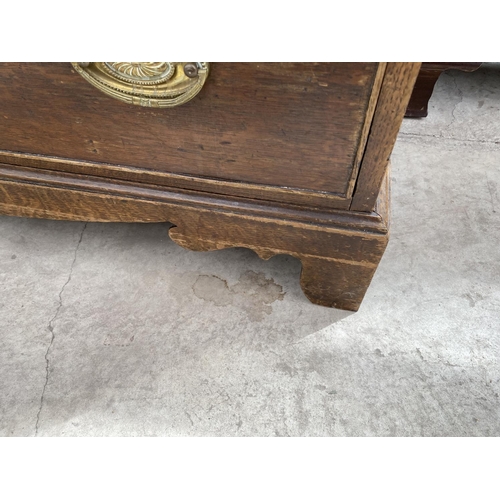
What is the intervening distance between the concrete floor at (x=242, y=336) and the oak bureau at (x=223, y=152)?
18 cm

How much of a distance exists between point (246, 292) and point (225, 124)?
61 centimetres

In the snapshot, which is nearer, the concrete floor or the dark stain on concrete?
the concrete floor

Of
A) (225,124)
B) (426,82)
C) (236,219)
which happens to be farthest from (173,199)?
(426,82)

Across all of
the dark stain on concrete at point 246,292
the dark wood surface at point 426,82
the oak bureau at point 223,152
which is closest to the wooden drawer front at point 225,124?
the oak bureau at point 223,152

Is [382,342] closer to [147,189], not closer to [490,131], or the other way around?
[147,189]

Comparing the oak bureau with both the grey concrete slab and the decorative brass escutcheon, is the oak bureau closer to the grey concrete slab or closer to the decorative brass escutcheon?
the decorative brass escutcheon

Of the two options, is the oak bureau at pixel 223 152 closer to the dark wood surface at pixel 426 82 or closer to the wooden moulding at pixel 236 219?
the wooden moulding at pixel 236 219

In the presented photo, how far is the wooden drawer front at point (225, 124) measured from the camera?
2.55 feet

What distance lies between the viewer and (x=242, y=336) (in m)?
1.26

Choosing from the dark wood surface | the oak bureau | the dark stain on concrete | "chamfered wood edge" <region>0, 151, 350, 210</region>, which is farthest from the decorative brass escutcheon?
the dark wood surface

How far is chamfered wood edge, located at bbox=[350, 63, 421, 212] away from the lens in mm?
727

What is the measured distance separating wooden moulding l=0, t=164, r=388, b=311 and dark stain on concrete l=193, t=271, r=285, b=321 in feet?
0.43
